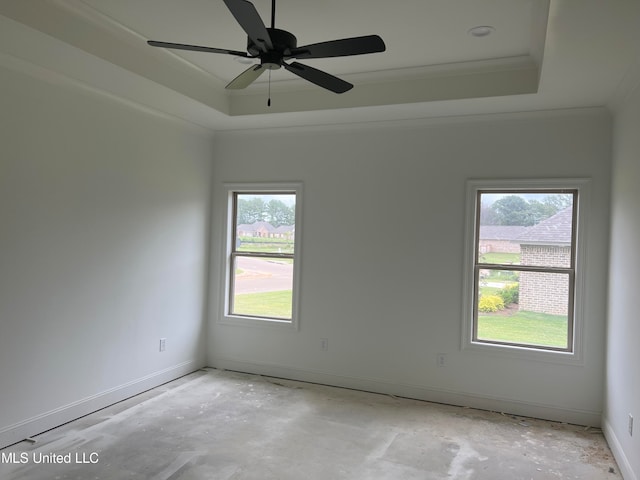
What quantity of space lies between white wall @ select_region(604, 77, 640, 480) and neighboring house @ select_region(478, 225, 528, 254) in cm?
76

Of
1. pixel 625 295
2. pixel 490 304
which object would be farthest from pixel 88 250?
pixel 625 295

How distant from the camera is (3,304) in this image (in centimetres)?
323

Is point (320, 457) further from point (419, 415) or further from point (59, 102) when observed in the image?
point (59, 102)

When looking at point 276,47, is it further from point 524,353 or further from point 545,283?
point 524,353

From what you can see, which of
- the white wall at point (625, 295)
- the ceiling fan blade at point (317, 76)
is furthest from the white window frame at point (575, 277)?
the ceiling fan blade at point (317, 76)

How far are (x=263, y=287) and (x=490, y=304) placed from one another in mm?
2407

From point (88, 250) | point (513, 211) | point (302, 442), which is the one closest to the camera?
point (302, 442)

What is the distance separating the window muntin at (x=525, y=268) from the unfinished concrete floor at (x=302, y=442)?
0.75 metres

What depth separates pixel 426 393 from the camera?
454 cm

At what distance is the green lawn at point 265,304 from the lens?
5207 millimetres

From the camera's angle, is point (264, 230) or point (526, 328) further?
point (264, 230)

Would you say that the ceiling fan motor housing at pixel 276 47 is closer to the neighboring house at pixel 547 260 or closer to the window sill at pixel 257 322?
the neighboring house at pixel 547 260

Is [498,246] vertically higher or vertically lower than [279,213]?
lower

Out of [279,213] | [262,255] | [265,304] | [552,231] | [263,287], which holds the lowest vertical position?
[265,304]
